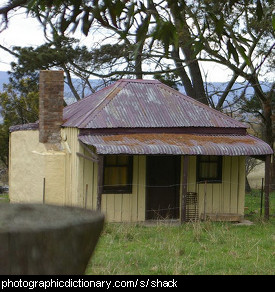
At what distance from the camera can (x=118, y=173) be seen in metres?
17.5

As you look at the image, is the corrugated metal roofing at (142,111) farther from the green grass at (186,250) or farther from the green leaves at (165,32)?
the green leaves at (165,32)

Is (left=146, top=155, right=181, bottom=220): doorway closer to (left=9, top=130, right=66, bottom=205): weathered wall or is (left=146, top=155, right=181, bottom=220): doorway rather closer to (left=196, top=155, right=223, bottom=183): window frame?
(left=196, top=155, right=223, bottom=183): window frame

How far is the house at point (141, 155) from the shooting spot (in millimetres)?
17016

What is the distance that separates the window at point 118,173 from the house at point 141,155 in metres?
0.03

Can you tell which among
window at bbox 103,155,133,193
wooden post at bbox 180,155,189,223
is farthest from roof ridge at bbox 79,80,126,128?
wooden post at bbox 180,155,189,223

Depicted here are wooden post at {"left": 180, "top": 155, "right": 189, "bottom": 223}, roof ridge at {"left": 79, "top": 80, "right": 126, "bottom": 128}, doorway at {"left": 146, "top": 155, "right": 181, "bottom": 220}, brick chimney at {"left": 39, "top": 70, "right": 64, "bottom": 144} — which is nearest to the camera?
wooden post at {"left": 180, "top": 155, "right": 189, "bottom": 223}

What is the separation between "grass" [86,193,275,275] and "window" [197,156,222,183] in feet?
5.90

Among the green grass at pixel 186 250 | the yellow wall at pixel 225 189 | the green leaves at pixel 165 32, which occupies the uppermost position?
the green leaves at pixel 165 32

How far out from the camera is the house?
55.8ft

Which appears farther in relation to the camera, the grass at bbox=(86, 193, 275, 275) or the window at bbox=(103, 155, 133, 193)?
the window at bbox=(103, 155, 133, 193)

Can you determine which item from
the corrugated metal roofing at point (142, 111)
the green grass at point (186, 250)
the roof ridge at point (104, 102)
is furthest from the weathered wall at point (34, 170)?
the green grass at point (186, 250)

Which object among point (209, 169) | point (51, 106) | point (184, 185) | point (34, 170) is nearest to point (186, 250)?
point (184, 185)
